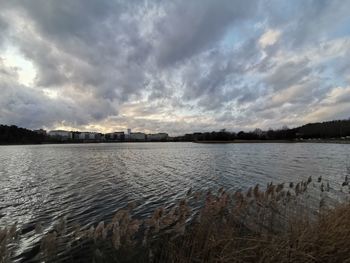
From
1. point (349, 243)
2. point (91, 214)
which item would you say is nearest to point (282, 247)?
point (349, 243)

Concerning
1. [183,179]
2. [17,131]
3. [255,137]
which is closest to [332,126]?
[255,137]

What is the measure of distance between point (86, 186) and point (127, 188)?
3791 mm

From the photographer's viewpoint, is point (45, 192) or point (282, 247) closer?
point (282, 247)

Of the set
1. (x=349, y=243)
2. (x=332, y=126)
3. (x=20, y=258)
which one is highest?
(x=332, y=126)

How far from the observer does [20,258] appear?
9555 mm

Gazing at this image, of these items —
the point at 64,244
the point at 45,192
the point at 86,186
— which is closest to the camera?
the point at 64,244

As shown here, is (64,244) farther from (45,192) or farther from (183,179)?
(183,179)

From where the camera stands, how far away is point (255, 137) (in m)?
198

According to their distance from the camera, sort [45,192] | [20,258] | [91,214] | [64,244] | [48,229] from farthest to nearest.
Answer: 1. [45,192]
2. [91,214]
3. [48,229]
4. [64,244]
5. [20,258]

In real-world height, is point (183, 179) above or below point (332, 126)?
below

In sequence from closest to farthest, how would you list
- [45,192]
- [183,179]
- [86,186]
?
[45,192] → [86,186] → [183,179]

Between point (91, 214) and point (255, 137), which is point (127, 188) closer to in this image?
point (91, 214)

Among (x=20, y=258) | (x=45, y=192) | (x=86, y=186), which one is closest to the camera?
(x=20, y=258)

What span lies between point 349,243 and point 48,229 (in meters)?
11.4
